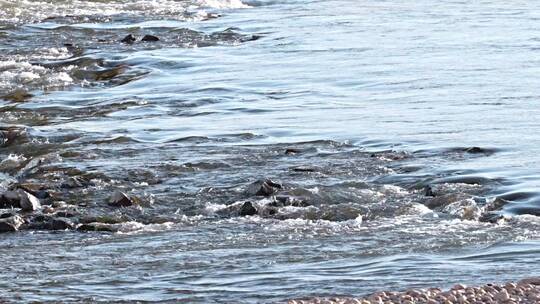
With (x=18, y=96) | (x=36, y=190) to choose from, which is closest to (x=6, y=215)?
(x=36, y=190)

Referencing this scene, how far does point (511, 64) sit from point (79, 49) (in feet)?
20.9

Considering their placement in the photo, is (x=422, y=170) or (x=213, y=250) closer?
(x=213, y=250)

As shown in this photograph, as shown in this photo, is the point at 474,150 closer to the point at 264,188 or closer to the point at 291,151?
the point at 291,151

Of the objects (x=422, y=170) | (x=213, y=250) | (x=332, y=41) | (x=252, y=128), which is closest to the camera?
(x=213, y=250)

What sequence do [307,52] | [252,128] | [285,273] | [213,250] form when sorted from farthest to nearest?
[307,52], [252,128], [213,250], [285,273]

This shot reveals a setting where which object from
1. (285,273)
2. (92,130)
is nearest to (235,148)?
(92,130)

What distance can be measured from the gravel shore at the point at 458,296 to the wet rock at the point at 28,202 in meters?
3.00

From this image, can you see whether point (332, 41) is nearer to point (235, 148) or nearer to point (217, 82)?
point (217, 82)

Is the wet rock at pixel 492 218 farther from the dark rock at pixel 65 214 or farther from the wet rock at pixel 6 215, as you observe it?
the wet rock at pixel 6 215

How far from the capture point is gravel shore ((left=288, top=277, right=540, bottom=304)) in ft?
22.1

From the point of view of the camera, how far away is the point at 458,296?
680 cm

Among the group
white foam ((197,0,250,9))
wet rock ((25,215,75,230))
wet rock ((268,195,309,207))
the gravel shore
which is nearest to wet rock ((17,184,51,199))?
wet rock ((25,215,75,230))

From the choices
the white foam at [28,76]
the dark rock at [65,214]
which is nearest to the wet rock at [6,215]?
the dark rock at [65,214]

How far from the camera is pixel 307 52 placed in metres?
18.2
